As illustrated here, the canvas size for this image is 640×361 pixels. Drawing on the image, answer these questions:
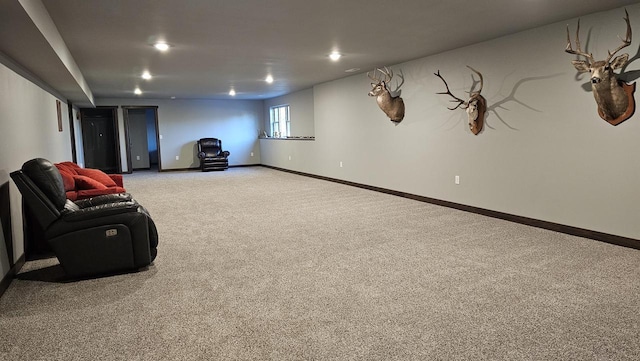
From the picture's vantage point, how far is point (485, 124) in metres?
5.14

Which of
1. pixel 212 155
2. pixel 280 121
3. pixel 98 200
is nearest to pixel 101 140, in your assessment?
pixel 212 155

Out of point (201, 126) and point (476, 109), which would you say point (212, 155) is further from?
point (476, 109)

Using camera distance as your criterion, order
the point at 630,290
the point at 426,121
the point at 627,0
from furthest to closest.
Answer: the point at 426,121 → the point at 627,0 → the point at 630,290

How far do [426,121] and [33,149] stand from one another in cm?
515

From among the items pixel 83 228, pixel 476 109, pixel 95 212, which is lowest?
pixel 83 228

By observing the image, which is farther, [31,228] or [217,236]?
[217,236]

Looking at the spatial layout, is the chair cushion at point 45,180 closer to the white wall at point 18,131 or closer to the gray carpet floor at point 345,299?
the white wall at point 18,131

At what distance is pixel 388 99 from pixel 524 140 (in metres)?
2.52

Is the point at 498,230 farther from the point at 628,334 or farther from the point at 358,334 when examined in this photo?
the point at 358,334

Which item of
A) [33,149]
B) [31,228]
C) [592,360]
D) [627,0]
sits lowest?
[592,360]

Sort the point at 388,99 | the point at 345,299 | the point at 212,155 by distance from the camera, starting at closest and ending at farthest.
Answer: the point at 345,299 → the point at 388,99 → the point at 212,155

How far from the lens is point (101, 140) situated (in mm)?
12047

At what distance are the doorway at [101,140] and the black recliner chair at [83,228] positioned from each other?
30.1 feet

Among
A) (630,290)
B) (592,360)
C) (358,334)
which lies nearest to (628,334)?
(592,360)
